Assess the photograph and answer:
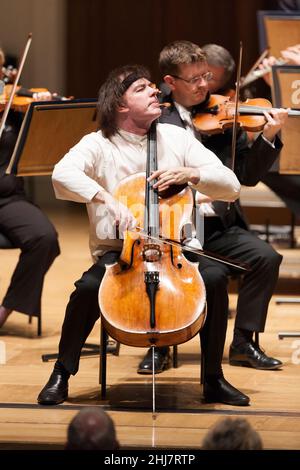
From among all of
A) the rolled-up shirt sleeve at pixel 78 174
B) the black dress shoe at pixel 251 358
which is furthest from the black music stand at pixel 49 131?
the black dress shoe at pixel 251 358

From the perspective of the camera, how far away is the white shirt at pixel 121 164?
115 inches

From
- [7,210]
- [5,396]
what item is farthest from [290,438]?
[7,210]

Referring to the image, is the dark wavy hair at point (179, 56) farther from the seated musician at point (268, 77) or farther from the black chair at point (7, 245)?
the black chair at point (7, 245)

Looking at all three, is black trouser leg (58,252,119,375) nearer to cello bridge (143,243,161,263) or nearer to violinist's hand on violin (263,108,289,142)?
cello bridge (143,243,161,263)

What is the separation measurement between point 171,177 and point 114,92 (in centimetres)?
40

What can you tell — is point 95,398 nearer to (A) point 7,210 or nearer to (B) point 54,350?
(B) point 54,350

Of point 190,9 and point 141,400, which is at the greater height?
point 190,9

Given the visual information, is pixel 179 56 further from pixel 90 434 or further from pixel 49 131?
pixel 90 434

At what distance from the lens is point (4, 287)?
15.3 feet

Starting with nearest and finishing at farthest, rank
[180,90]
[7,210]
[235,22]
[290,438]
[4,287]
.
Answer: [290,438] < [180,90] < [7,210] < [4,287] < [235,22]

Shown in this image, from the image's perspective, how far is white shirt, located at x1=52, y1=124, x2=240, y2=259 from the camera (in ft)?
9.60

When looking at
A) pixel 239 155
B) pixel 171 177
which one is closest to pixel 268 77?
pixel 239 155

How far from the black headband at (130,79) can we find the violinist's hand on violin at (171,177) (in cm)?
36

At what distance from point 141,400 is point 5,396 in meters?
0.43
